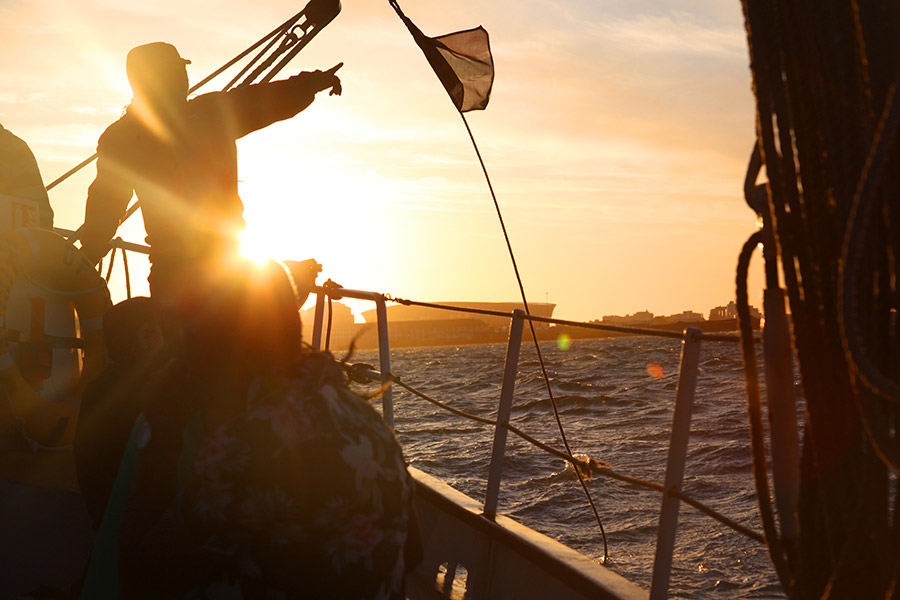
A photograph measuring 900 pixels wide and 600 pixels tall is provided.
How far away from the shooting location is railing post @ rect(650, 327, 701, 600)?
2.68 metres

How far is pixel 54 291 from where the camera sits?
4625 millimetres

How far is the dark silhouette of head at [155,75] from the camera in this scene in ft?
11.9

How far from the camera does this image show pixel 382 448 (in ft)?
5.32

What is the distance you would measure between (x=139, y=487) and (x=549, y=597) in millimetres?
2006

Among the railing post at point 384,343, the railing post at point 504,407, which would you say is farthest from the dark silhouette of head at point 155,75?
the railing post at point 504,407

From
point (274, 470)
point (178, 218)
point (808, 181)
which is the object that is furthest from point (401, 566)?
point (178, 218)

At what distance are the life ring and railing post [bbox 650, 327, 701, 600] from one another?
3412 millimetres

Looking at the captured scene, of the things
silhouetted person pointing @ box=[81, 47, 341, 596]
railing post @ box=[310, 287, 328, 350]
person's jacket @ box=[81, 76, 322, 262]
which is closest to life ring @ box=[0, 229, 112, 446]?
silhouetted person pointing @ box=[81, 47, 341, 596]

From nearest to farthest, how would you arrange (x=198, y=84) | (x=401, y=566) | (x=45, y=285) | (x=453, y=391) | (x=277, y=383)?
(x=277, y=383) < (x=401, y=566) < (x=45, y=285) < (x=198, y=84) < (x=453, y=391)

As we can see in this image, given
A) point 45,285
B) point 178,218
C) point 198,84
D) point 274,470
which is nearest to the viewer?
point 274,470

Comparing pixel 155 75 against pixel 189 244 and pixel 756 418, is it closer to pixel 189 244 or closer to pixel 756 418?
pixel 189 244

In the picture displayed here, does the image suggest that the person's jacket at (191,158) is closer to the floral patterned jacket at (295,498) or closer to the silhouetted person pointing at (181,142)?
the silhouetted person pointing at (181,142)

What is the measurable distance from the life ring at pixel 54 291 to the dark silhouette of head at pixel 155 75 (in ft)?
4.44

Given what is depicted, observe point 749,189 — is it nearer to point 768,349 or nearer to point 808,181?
point 808,181
